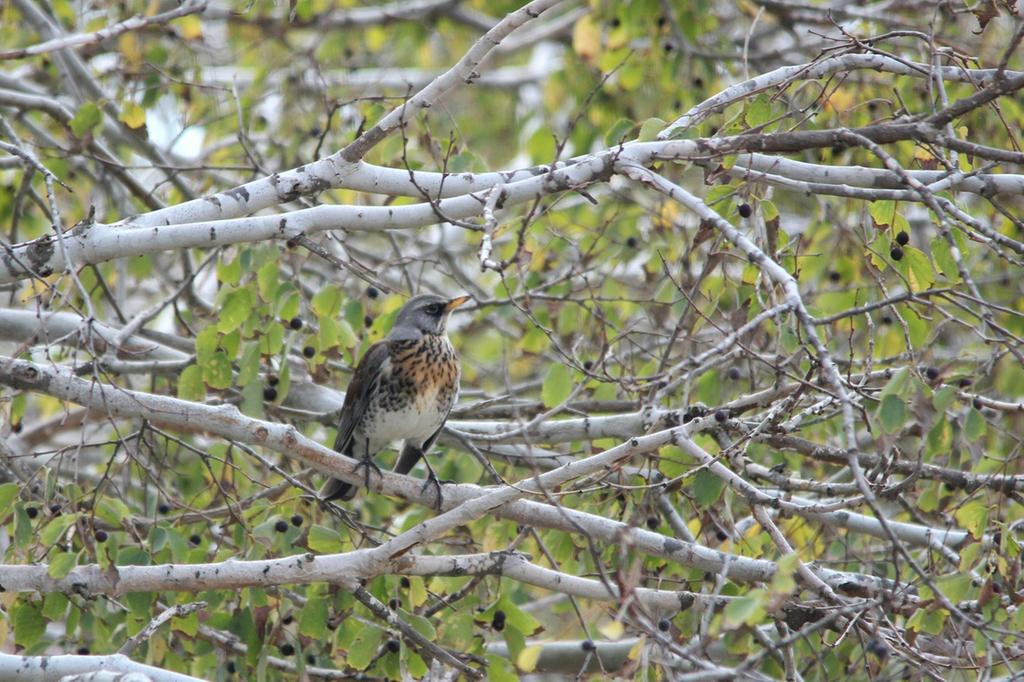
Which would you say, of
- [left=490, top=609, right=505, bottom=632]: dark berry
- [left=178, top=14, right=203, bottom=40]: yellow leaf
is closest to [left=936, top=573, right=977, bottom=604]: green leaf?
[left=490, top=609, right=505, bottom=632]: dark berry

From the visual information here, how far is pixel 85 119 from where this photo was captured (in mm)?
5641

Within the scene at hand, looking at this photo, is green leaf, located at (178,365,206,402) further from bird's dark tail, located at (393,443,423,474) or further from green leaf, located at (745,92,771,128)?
green leaf, located at (745,92,771,128)

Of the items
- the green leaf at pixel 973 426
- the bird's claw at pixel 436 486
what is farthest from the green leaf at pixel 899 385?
the bird's claw at pixel 436 486

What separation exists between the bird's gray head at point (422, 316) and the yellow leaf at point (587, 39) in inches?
101

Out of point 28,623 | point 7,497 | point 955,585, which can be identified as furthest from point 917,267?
point 28,623

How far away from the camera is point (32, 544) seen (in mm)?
4445

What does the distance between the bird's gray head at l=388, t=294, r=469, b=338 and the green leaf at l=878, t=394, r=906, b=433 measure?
2.86 metres

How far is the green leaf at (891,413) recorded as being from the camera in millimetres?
3350

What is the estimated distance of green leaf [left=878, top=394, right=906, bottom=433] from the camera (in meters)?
3.35

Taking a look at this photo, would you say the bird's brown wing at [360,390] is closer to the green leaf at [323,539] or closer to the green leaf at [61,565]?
the green leaf at [323,539]

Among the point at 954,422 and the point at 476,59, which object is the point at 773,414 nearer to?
the point at 954,422

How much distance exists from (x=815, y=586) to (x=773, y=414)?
1.84 ft

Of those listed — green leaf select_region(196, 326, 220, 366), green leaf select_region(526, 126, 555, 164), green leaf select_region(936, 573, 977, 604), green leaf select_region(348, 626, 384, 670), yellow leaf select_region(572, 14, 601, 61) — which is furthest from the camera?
yellow leaf select_region(572, 14, 601, 61)

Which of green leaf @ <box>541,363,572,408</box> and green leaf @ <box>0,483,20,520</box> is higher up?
green leaf @ <box>541,363,572,408</box>
